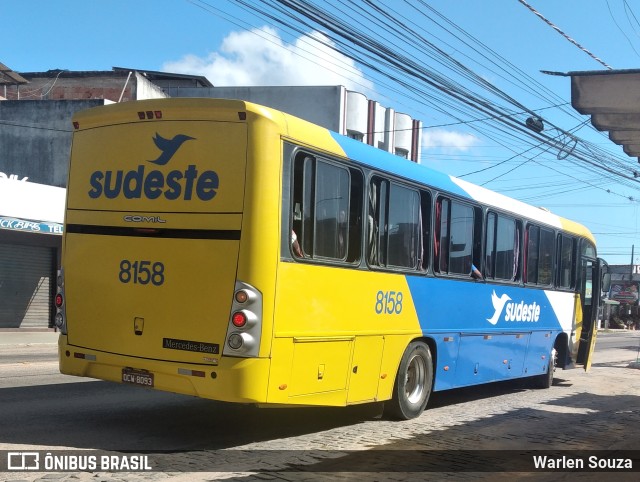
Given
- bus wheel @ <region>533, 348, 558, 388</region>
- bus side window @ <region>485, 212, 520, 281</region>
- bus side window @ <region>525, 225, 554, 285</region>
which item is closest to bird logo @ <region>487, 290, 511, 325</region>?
bus side window @ <region>485, 212, 520, 281</region>

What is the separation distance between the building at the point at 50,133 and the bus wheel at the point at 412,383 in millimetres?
15751

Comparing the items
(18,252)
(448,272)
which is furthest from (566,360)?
(18,252)

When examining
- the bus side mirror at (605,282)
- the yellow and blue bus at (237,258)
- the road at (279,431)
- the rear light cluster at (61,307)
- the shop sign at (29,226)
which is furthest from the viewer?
the shop sign at (29,226)

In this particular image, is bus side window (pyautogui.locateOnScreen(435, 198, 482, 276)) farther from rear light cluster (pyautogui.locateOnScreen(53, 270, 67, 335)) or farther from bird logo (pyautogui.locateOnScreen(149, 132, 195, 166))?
rear light cluster (pyautogui.locateOnScreen(53, 270, 67, 335))

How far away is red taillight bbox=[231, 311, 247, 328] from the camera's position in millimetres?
7137

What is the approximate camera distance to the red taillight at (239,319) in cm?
714

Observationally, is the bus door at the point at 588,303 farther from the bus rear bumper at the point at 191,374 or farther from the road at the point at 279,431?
the bus rear bumper at the point at 191,374

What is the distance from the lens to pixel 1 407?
357 inches

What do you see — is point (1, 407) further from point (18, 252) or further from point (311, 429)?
point (18, 252)

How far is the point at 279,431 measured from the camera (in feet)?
28.8

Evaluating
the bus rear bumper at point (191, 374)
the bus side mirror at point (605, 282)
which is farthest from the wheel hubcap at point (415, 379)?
the bus side mirror at point (605, 282)

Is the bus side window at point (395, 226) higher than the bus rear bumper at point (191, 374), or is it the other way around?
the bus side window at point (395, 226)

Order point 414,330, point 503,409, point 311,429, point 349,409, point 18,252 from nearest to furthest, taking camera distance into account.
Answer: point 311,429 < point 414,330 < point 349,409 < point 503,409 < point 18,252

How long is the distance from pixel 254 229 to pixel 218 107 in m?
1.29
